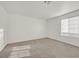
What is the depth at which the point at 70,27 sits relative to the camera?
5430mm

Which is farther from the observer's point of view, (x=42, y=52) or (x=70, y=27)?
(x=70, y=27)

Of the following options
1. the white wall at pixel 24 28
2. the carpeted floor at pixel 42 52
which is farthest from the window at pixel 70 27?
the white wall at pixel 24 28

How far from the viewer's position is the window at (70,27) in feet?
15.8

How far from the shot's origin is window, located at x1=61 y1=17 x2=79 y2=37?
482cm

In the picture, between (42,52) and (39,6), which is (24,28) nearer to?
(39,6)

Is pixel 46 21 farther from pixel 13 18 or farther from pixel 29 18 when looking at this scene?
pixel 13 18

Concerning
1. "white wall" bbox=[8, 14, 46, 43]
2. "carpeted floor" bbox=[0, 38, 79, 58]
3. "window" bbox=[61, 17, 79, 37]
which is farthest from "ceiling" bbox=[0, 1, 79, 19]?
"carpeted floor" bbox=[0, 38, 79, 58]

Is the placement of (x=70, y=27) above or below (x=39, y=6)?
below

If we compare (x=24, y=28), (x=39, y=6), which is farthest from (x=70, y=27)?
(x=24, y=28)

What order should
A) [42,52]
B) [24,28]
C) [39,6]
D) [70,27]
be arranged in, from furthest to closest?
[24,28] → [70,27] → [39,6] → [42,52]

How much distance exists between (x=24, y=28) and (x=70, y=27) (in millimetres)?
3628

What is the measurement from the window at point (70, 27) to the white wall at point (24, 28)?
2.70 m

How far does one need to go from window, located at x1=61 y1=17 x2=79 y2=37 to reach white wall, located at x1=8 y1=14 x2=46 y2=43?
2.70m

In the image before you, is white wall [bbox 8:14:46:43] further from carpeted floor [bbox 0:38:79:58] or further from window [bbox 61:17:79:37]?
window [bbox 61:17:79:37]
